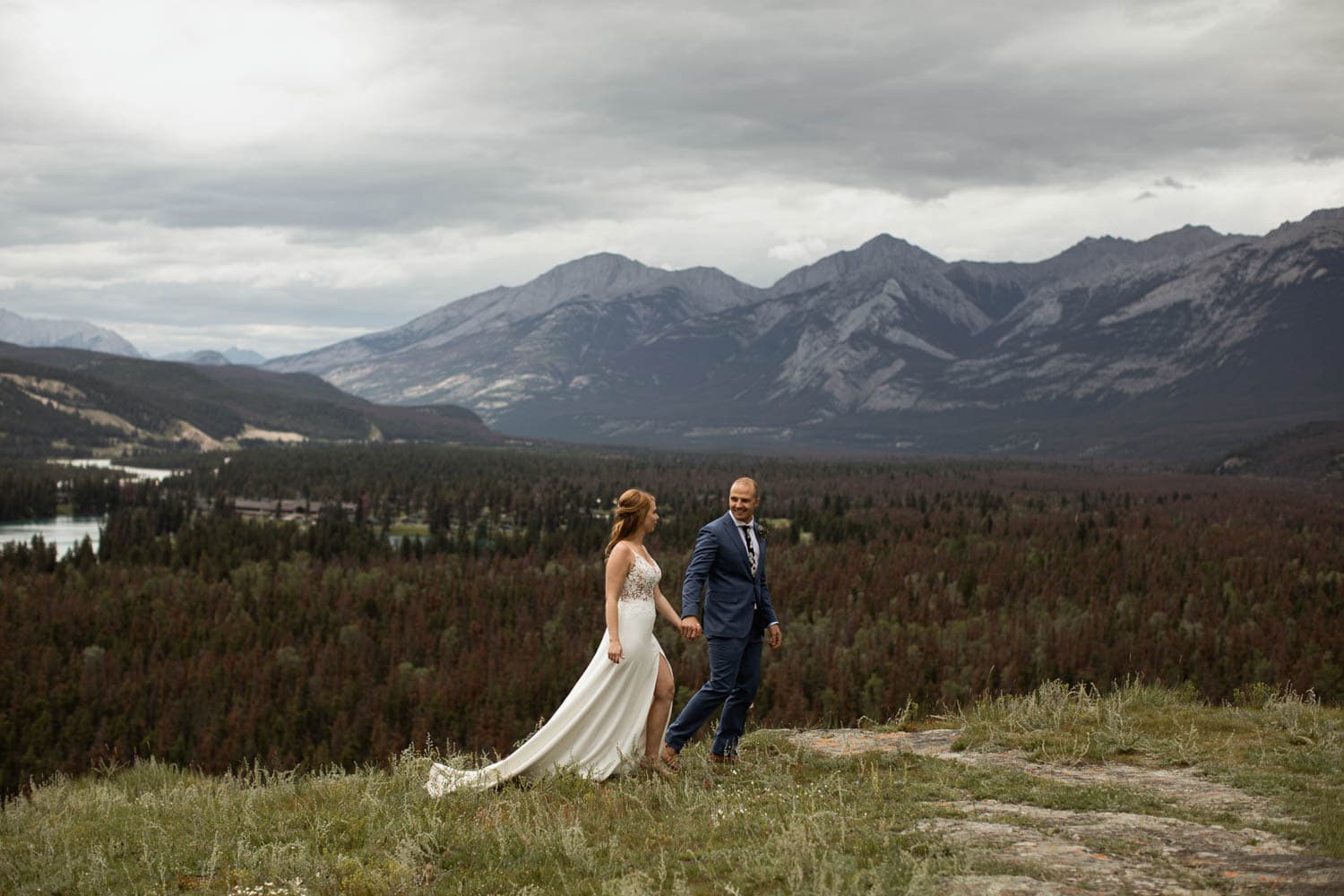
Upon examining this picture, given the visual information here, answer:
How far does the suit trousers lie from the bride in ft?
1.57

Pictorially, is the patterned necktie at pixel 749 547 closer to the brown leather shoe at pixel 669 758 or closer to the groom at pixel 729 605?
the groom at pixel 729 605

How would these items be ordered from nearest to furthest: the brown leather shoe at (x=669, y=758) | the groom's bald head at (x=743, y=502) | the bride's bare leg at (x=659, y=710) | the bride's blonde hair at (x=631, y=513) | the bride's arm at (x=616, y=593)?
1. the bride's arm at (x=616, y=593)
2. the bride's blonde hair at (x=631, y=513)
3. the groom's bald head at (x=743, y=502)
4. the bride's bare leg at (x=659, y=710)
5. the brown leather shoe at (x=669, y=758)

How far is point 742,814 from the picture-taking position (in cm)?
1420

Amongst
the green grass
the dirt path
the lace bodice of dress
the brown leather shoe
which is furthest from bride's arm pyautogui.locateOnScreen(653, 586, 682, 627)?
the dirt path

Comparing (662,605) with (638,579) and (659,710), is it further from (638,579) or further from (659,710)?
(659,710)

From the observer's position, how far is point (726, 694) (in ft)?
55.1

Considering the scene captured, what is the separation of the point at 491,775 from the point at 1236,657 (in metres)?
88.7

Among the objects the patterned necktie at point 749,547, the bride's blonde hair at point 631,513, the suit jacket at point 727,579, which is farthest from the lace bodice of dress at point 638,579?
the patterned necktie at point 749,547

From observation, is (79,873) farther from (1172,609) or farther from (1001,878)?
(1172,609)

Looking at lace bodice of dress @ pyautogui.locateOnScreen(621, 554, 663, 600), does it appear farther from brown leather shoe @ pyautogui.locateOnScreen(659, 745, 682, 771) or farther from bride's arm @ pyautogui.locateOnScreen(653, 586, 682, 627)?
brown leather shoe @ pyautogui.locateOnScreen(659, 745, 682, 771)

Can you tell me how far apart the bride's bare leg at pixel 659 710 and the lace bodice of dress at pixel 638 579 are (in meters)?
0.99

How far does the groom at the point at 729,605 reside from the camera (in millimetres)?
16641

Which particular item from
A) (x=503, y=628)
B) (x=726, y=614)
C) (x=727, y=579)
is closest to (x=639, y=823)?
(x=726, y=614)

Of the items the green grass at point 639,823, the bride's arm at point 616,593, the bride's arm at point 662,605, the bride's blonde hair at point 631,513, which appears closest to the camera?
the green grass at point 639,823
